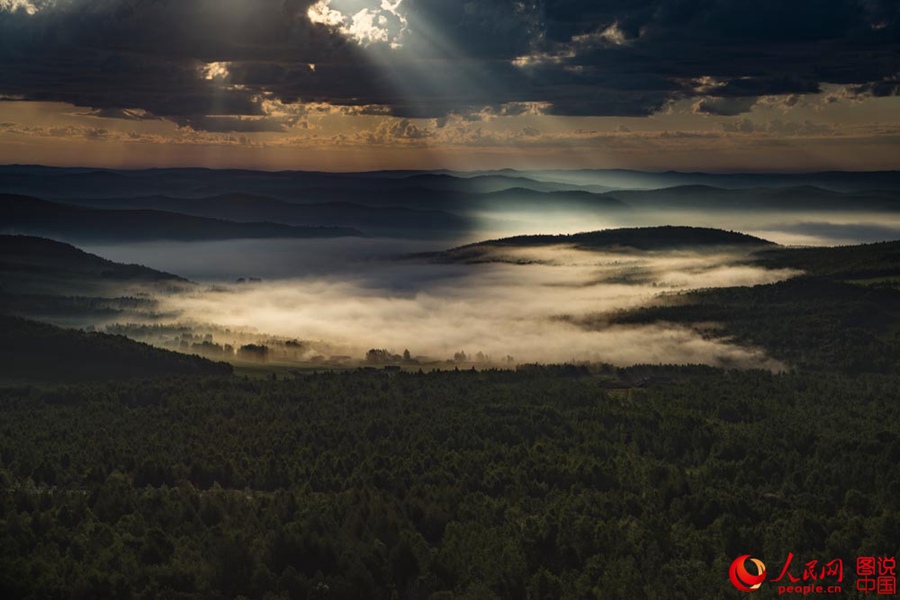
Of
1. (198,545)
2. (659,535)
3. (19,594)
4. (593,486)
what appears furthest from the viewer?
(593,486)

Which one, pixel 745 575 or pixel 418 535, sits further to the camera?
pixel 418 535

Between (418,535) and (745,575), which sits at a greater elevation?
(745,575)

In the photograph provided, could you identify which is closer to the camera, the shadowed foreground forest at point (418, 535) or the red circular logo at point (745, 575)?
the red circular logo at point (745, 575)

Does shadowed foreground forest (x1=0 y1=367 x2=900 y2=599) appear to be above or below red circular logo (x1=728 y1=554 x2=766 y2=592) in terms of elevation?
below

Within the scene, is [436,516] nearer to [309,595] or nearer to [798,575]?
[309,595]

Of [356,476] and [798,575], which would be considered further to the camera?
[356,476]

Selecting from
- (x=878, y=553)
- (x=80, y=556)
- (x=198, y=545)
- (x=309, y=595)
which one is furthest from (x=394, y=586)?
(x=878, y=553)

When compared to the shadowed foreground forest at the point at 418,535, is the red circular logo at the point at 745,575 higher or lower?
higher

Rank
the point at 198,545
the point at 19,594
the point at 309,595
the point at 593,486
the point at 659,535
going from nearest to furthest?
the point at 19,594
the point at 309,595
the point at 198,545
the point at 659,535
the point at 593,486
